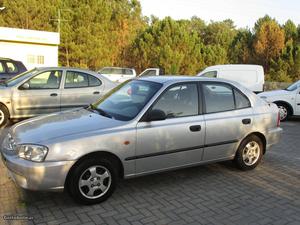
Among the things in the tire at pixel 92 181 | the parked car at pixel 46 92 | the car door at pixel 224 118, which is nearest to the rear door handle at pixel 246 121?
the car door at pixel 224 118

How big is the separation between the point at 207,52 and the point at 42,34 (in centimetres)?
1771

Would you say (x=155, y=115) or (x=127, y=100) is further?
(x=127, y=100)

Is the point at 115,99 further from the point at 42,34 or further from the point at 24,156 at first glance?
the point at 42,34

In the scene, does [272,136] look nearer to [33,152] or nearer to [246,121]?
[246,121]

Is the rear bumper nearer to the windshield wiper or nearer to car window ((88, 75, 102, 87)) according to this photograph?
the windshield wiper

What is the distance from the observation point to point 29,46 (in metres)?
35.5

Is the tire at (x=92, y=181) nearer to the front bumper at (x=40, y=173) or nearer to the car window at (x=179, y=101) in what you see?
the front bumper at (x=40, y=173)

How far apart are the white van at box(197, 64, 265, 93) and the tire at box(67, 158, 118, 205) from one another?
13.7 m

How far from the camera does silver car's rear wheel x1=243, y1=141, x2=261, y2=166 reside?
5.94 m

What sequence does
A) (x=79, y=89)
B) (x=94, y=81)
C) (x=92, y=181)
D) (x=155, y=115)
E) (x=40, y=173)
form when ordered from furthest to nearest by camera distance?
(x=94, y=81) → (x=79, y=89) → (x=155, y=115) → (x=92, y=181) → (x=40, y=173)

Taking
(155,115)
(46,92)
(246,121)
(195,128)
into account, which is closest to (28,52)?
(46,92)

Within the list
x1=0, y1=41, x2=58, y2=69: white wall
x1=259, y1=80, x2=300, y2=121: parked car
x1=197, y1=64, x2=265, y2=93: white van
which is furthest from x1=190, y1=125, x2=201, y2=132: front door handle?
x1=0, y1=41, x2=58, y2=69: white wall

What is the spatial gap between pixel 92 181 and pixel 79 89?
5.38 m

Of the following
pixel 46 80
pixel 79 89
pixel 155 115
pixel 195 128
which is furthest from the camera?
pixel 79 89
